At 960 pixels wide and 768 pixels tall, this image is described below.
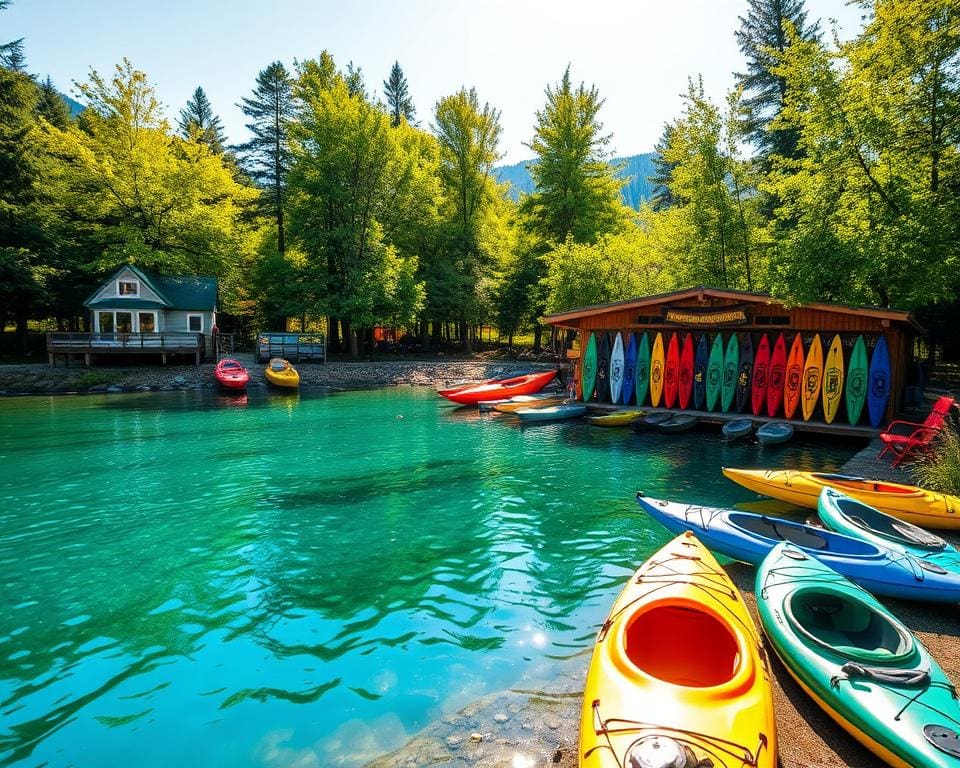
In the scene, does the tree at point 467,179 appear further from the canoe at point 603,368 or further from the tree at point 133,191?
the canoe at point 603,368

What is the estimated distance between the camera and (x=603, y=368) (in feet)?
64.7

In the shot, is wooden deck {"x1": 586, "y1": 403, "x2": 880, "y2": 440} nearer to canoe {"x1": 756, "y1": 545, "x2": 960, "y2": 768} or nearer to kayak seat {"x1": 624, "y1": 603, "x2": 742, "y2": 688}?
canoe {"x1": 756, "y1": 545, "x2": 960, "y2": 768}

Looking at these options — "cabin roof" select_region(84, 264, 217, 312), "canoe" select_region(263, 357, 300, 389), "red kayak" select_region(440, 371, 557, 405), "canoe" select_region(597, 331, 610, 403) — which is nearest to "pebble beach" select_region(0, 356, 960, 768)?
"canoe" select_region(597, 331, 610, 403)

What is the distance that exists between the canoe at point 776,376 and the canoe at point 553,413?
19.5 ft

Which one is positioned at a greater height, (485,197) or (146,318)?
(485,197)

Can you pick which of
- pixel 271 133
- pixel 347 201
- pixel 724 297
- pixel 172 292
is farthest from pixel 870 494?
pixel 271 133

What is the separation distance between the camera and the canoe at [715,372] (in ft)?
56.0

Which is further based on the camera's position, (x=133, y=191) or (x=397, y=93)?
(x=397, y=93)

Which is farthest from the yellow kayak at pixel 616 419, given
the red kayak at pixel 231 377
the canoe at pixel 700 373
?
the red kayak at pixel 231 377

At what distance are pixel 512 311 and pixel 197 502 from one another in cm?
3165

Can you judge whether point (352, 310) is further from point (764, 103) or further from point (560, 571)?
point (560, 571)

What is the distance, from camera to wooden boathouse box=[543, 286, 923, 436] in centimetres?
1430

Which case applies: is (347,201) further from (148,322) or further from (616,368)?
(616,368)

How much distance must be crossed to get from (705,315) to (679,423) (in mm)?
3424
